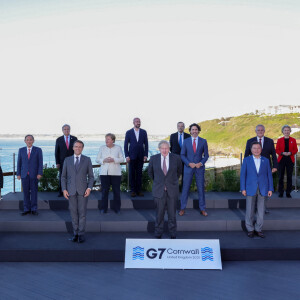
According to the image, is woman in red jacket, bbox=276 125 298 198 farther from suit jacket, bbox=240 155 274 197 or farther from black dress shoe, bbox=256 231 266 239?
black dress shoe, bbox=256 231 266 239

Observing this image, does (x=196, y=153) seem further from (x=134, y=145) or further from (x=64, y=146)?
(x=64, y=146)

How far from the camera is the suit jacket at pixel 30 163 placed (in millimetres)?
5352

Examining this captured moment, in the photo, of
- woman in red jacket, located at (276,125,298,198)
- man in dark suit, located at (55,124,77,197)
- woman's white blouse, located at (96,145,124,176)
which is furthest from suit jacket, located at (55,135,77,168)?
woman in red jacket, located at (276,125,298,198)

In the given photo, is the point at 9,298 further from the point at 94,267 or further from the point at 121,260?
the point at 121,260

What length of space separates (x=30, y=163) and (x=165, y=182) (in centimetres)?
247

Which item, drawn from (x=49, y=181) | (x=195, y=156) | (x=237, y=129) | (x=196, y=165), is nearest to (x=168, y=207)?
(x=196, y=165)

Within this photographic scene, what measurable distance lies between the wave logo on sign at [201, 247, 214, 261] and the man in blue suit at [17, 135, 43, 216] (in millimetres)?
3021

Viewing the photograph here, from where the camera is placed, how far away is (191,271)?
382 centimetres

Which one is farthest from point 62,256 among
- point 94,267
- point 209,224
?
point 209,224

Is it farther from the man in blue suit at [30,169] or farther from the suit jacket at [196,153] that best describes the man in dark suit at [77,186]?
the suit jacket at [196,153]

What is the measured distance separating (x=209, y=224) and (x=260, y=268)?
48.3 inches

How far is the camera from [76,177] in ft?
14.3

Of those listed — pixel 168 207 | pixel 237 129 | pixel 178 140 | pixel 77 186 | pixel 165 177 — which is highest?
pixel 237 129

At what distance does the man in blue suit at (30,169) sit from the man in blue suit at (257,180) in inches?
134
